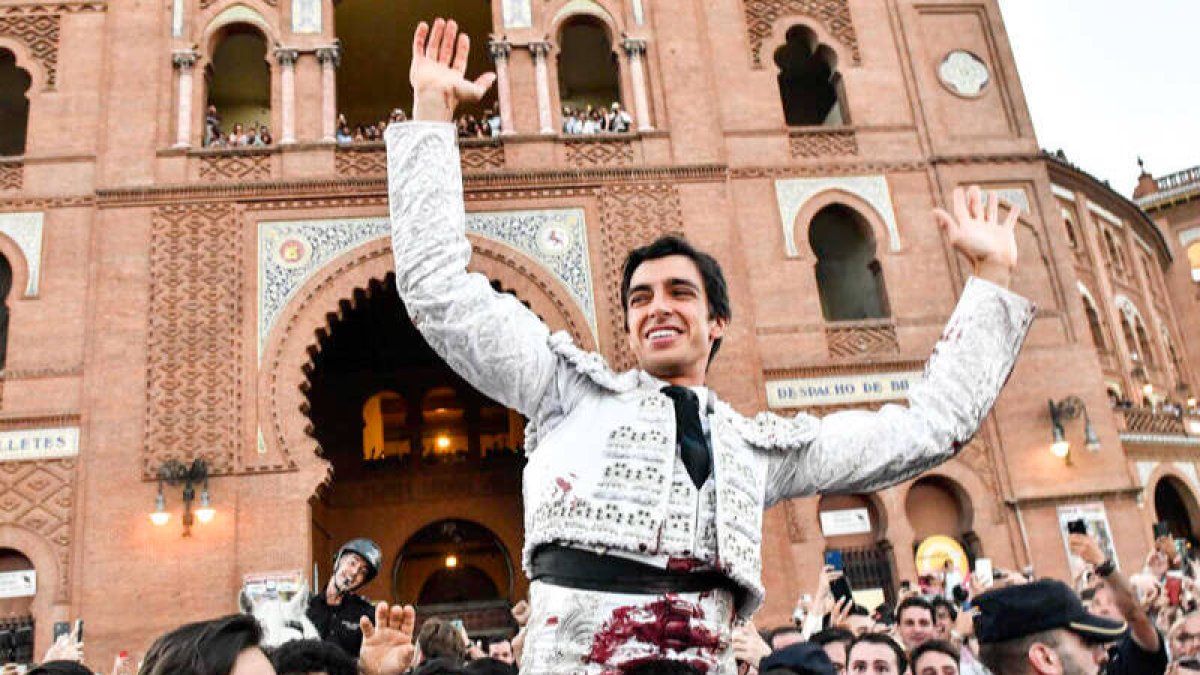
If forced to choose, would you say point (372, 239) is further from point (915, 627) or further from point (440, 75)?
point (440, 75)

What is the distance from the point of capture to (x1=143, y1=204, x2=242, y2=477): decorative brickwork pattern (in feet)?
40.2

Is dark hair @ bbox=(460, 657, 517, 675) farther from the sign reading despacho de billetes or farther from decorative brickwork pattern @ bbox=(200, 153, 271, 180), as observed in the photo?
decorative brickwork pattern @ bbox=(200, 153, 271, 180)

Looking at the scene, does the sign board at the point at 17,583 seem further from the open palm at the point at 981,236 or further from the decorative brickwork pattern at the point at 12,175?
the open palm at the point at 981,236

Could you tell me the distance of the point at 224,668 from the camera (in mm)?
2180

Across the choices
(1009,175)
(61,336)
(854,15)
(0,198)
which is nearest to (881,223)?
(1009,175)

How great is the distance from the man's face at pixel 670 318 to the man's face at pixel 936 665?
9.69ft

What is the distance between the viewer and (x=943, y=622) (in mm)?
6645

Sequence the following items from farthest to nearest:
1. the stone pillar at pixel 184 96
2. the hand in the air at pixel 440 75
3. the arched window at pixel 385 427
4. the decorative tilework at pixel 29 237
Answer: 1. the arched window at pixel 385 427
2. the stone pillar at pixel 184 96
3. the decorative tilework at pixel 29 237
4. the hand in the air at pixel 440 75

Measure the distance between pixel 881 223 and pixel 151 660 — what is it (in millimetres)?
13731

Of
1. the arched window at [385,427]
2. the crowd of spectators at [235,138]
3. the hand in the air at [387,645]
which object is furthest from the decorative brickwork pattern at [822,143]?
the hand in the air at [387,645]

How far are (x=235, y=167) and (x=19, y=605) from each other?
622 cm

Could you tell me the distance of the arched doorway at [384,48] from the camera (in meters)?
16.6

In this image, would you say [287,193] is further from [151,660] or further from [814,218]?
[151,660]

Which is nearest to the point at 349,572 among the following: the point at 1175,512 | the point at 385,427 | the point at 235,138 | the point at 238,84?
the point at 235,138
